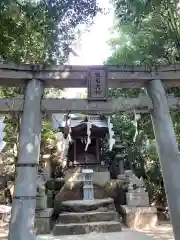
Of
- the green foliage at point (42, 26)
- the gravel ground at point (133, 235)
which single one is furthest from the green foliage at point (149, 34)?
the gravel ground at point (133, 235)

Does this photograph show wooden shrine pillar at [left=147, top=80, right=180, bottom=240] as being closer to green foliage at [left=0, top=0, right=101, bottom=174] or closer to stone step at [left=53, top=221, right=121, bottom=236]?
green foliage at [left=0, top=0, right=101, bottom=174]

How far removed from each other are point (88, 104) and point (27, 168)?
164 cm

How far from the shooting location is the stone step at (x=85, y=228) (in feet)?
26.2

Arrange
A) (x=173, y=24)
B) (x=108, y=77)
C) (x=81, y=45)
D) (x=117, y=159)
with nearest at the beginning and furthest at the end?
(x=108, y=77) → (x=173, y=24) → (x=81, y=45) → (x=117, y=159)

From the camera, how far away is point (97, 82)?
4.72m

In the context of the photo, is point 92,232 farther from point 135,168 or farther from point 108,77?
point 135,168

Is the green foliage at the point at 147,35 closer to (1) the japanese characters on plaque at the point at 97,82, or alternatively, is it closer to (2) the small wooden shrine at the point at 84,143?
(1) the japanese characters on plaque at the point at 97,82

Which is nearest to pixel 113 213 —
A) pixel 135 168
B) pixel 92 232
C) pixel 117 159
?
pixel 92 232

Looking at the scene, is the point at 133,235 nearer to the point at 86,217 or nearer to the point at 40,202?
the point at 86,217

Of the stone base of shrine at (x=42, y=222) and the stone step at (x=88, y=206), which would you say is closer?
the stone base of shrine at (x=42, y=222)

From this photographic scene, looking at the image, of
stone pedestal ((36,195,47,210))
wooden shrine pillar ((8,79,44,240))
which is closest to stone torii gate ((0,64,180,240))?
wooden shrine pillar ((8,79,44,240))

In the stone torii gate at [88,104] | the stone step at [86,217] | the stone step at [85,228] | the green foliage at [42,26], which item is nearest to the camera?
the stone torii gate at [88,104]

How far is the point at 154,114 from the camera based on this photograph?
4.60 m

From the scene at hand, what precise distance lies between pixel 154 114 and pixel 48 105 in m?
2.02
